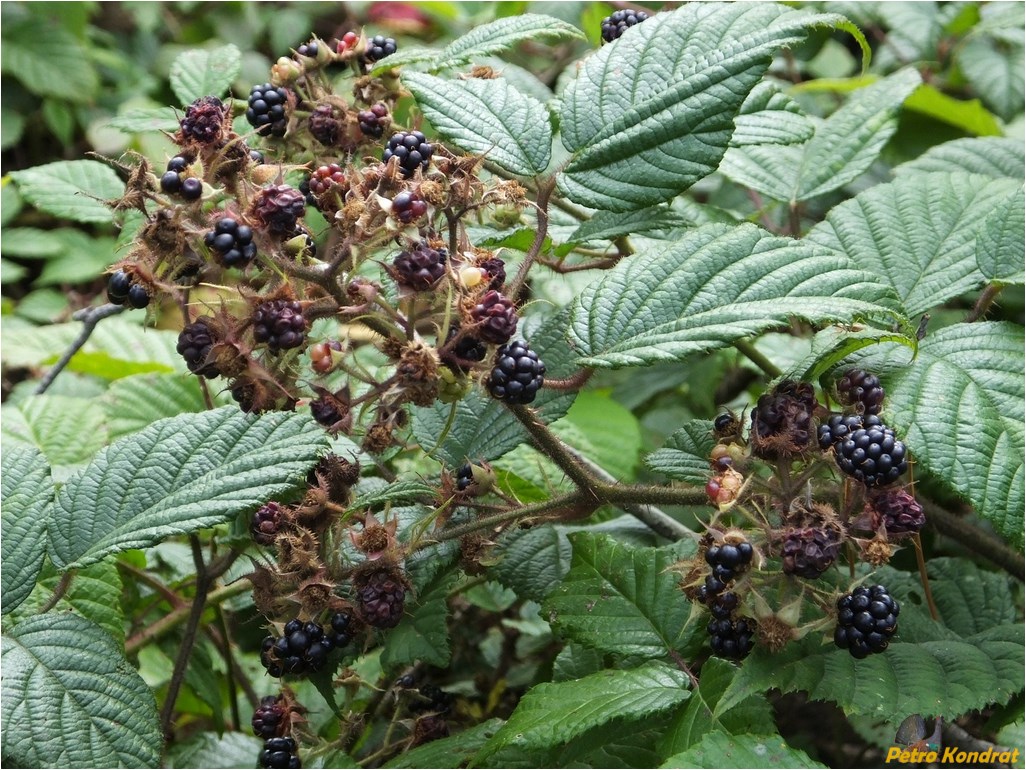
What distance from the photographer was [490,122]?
1576 millimetres

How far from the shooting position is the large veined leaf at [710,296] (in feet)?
4.25

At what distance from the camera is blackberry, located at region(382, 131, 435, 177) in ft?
4.50

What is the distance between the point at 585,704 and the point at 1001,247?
99 cm

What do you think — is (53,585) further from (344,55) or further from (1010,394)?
(1010,394)

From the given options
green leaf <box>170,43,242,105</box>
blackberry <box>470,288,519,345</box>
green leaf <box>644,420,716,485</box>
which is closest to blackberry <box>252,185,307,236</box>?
blackberry <box>470,288,519,345</box>

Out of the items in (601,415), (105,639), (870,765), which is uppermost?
(105,639)

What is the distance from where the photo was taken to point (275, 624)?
1.42m

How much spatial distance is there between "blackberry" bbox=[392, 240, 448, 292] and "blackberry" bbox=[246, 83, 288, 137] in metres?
0.49

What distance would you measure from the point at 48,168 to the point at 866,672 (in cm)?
191

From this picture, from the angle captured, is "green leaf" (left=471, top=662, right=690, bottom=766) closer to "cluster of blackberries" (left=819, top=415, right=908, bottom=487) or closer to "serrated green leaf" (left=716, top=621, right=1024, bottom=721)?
"serrated green leaf" (left=716, top=621, right=1024, bottom=721)

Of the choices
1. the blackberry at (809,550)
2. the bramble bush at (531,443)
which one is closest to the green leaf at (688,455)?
the bramble bush at (531,443)

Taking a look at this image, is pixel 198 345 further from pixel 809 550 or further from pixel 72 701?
pixel 809 550

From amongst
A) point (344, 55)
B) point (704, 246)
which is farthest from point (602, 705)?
point (344, 55)

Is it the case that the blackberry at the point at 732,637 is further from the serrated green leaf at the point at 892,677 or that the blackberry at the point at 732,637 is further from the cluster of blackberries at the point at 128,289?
the cluster of blackberries at the point at 128,289
